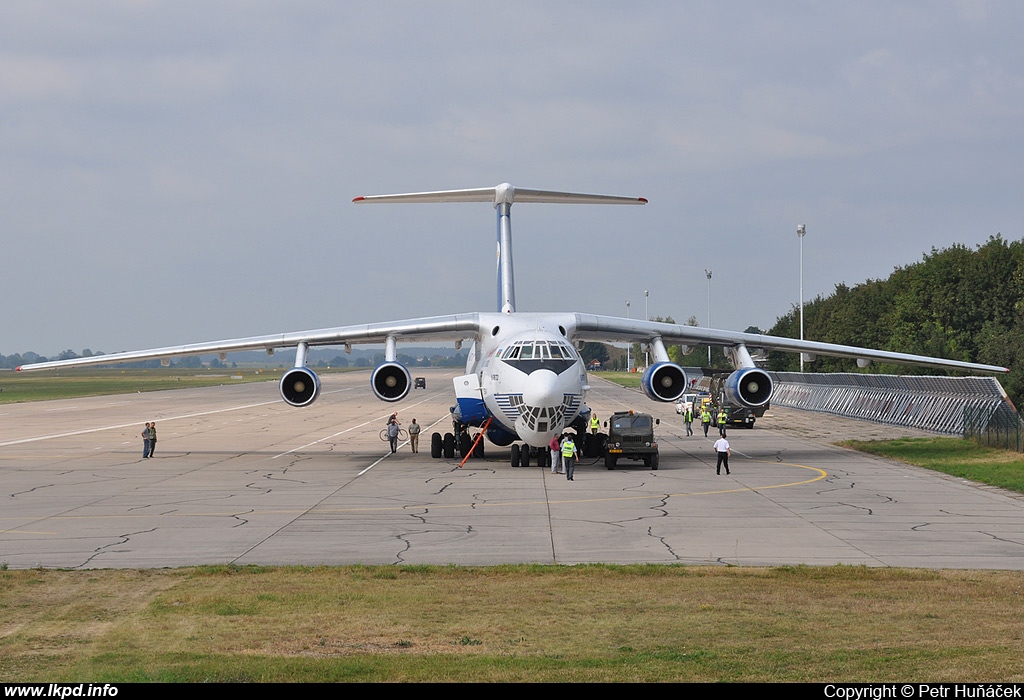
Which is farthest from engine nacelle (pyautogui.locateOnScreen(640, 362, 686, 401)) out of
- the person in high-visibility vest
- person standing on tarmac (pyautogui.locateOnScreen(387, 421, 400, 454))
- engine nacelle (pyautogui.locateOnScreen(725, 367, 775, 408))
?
person standing on tarmac (pyautogui.locateOnScreen(387, 421, 400, 454))

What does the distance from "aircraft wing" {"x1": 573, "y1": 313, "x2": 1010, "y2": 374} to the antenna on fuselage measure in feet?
11.0

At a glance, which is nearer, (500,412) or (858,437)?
(500,412)

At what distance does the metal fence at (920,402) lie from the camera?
114 ft

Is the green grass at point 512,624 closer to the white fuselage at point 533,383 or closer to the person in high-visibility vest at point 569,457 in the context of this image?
the person in high-visibility vest at point 569,457

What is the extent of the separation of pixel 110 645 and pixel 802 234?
6946 cm

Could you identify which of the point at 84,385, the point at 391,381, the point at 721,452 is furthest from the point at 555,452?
the point at 84,385

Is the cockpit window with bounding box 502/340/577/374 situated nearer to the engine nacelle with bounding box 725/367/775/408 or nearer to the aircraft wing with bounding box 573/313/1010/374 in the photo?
the aircraft wing with bounding box 573/313/1010/374

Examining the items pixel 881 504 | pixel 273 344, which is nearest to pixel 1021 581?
pixel 881 504

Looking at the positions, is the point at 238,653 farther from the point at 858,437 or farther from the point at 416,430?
the point at 858,437

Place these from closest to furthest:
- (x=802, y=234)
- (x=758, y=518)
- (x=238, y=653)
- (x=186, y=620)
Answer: (x=238, y=653) → (x=186, y=620) → (x=758, y=518) → (x=802, y=234)

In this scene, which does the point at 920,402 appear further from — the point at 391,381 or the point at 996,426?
the point at 391,381

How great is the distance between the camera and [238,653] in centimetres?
1016

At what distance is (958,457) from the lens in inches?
1262

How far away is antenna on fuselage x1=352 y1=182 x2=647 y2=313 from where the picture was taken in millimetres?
32656
